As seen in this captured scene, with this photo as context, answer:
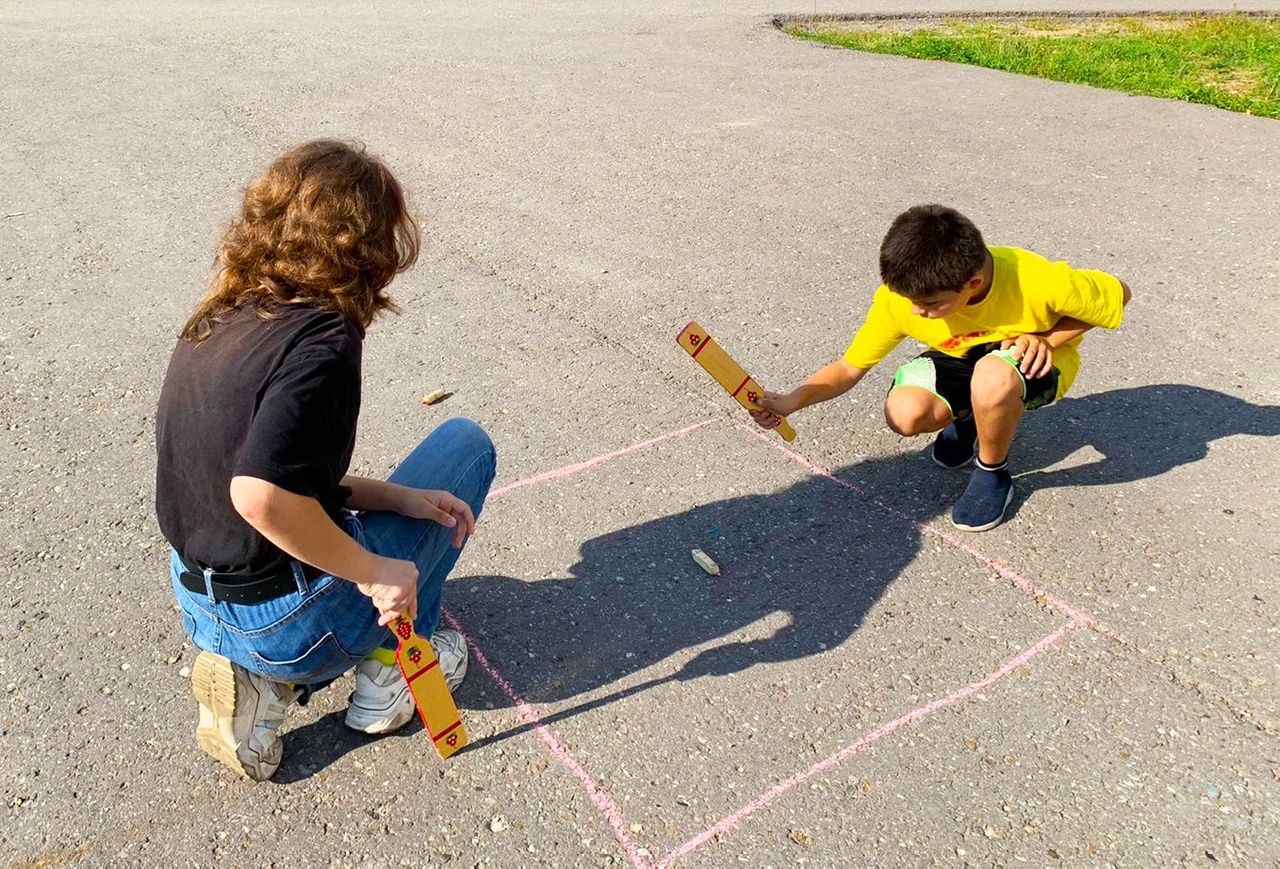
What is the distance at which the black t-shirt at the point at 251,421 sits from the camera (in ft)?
6.45

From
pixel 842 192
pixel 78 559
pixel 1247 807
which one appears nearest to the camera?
pixel 1247 807

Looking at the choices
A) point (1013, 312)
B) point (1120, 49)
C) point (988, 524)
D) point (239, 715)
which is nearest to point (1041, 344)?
point (1013, 312)

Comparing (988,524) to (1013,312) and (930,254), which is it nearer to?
(1013,312)

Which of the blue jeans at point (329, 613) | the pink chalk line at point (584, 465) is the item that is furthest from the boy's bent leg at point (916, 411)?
the blue jeans at point (329, 613)

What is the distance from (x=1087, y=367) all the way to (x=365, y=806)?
321cm

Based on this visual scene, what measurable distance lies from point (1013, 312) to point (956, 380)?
0.29 metres

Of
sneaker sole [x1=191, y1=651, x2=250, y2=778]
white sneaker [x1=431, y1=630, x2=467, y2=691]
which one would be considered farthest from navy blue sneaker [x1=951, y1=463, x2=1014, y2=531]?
sneaker sole [x1=191, y1=651, x2=250, y2=778]

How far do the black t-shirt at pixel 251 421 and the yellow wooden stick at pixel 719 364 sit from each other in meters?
1.26

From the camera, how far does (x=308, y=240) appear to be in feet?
6.94

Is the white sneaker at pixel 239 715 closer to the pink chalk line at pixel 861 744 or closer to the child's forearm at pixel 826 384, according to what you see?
the pink chalk line at pixel 861 744

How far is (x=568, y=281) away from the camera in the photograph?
5.03 metres

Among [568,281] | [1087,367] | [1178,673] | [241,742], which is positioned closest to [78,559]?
[241,742]

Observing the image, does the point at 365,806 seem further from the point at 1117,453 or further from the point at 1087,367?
the point at 1087,367

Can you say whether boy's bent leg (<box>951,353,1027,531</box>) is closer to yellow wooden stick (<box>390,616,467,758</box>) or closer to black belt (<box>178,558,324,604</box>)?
yellow wooden stick (<box>390,616,467,758</box>)
